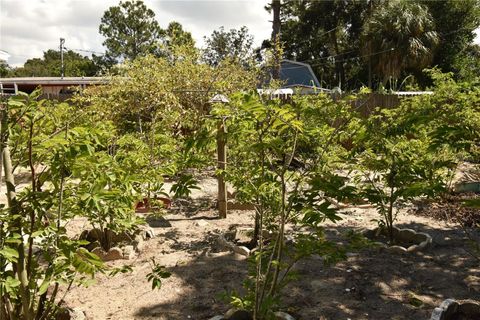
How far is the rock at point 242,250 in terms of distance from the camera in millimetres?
5035

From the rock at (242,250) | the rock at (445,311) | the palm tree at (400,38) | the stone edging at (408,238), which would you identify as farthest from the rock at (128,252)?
the palm tree at (400,38)

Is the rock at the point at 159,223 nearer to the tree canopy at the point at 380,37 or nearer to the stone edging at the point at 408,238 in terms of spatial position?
the stone edging at the point at 408,238

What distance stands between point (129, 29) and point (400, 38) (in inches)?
930

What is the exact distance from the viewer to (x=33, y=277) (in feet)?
8.05

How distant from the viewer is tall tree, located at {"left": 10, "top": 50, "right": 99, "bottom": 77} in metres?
41.0

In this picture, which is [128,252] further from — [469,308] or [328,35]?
[328,35]

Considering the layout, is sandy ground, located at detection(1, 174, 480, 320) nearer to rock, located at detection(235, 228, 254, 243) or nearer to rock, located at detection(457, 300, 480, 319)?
rock, located at detection(235, 228, 254, 243)

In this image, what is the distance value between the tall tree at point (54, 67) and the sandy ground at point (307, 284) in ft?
111

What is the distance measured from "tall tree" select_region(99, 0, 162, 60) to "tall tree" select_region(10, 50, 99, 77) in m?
3.99

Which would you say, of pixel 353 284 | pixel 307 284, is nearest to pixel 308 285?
pixel 307 284

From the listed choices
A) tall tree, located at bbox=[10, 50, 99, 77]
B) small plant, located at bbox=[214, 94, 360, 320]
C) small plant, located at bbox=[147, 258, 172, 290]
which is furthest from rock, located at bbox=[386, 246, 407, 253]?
tall tree, located at bbox=[10, 50, 99, 77]

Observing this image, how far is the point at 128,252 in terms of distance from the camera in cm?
502

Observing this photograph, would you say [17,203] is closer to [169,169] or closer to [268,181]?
[169,169]

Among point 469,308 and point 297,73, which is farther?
point 297,73
